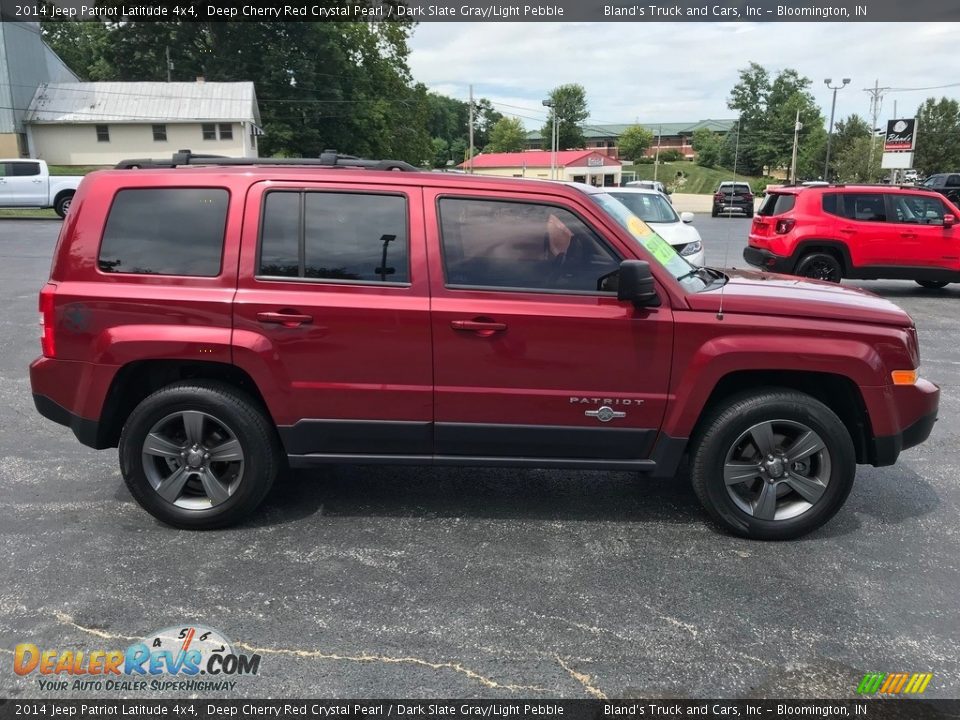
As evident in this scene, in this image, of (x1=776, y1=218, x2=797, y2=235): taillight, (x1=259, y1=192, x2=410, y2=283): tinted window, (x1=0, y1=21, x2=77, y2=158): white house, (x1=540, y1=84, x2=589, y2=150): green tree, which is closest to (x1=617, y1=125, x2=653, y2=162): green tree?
(x1=540, y1=84, x2=589, y2=150): green tree

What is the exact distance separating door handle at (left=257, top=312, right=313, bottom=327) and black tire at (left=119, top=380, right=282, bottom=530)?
0.46 meters

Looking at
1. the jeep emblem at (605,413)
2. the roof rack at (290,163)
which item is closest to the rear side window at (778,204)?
the jeep emblem at (605,413)

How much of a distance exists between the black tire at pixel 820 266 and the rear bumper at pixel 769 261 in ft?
0.52

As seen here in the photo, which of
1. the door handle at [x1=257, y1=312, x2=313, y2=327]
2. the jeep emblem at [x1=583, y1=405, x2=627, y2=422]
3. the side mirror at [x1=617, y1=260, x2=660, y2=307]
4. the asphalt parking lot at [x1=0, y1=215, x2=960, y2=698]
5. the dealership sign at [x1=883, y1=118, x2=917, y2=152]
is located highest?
the dealership sign at [x1=883, y1=118, x2=917, y2=152]

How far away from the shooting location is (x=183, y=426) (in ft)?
12.7

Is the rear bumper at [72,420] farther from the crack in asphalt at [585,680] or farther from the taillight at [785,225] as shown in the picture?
the taillight at [785,225]

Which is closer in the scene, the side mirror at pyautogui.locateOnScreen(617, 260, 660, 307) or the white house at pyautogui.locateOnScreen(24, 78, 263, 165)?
the side mirror at pyautogui.locateOnScreen(617, 260, 660, 307)

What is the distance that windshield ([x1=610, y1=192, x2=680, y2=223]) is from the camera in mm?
12391

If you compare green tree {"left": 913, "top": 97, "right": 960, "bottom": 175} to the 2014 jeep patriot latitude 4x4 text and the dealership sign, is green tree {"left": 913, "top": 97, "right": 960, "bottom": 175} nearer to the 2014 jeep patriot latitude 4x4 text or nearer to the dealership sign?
the dealership sign

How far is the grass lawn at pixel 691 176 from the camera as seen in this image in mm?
84875

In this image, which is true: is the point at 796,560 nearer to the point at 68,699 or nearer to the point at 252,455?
the point at 252,455

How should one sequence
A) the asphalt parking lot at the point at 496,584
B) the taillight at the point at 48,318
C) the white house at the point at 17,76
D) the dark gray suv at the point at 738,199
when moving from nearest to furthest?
the asphalt parking lot at the point at 496,584
the taillight at the point at 48,318
the dark gray suv at the point at 738,199
the white house at the point at 17,76

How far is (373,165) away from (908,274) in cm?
1064

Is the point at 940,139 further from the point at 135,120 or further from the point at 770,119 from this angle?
the point at 135,120
